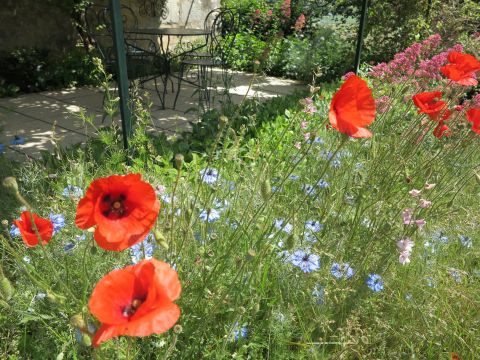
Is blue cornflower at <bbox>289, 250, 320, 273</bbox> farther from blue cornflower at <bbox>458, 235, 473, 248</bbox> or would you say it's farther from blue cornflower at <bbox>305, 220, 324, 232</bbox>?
blue cornflower at <bbox>458, 235, 473, 248</bbox>

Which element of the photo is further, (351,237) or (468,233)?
(468,233)

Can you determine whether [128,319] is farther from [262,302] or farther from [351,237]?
[351,237]

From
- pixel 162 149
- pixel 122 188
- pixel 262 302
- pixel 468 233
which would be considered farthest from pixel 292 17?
pixel 122 188

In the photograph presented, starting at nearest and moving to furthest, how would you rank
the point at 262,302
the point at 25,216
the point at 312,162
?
the point at 25,216 < the point at 262,302 < the point at 312,162

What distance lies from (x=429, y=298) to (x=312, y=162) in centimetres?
117

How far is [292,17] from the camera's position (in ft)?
29.1

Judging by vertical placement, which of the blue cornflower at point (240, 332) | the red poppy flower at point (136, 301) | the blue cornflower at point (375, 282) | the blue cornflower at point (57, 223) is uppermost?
the red poppy flower at point (136, 301)

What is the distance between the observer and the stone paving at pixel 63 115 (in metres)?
3.78

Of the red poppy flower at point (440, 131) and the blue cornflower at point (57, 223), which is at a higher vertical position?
the red poppy flower at point (440, 131)

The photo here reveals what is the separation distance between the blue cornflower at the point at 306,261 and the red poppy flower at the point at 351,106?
60cm

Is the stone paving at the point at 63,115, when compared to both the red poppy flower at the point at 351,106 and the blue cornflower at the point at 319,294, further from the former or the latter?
the red poppy flower at the point at 351,106

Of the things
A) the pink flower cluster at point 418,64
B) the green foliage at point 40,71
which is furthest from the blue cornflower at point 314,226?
the green foliage at point 40,71

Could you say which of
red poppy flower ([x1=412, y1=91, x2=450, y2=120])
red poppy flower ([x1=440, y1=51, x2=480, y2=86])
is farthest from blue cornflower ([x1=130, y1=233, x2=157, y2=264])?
red poppy flower ([x1=440, y1=51, x2=480, y2=86])

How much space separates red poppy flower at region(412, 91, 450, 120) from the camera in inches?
61.8
